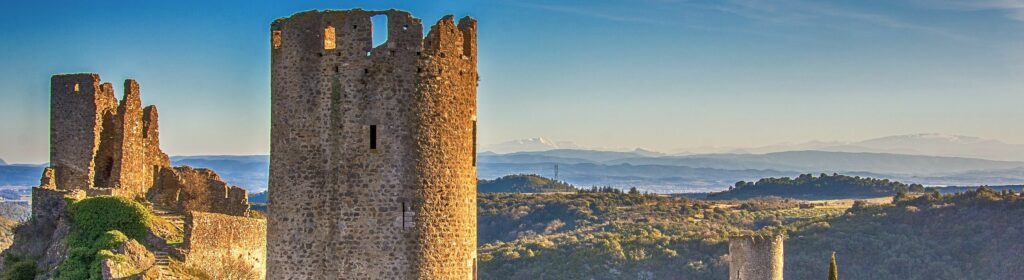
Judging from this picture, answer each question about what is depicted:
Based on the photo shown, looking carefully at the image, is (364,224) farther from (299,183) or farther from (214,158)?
(214,158)

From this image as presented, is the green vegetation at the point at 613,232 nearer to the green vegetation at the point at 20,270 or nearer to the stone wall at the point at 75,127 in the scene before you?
the stone wall at the point at 75,127

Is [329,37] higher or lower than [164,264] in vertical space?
higher

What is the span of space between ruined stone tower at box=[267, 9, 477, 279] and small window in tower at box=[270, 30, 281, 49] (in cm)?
12

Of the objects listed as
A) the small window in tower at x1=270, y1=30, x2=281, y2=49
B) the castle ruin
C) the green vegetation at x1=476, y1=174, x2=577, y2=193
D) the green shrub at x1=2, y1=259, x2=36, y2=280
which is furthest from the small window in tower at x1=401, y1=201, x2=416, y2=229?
the green vegetation at x1=476, y1=174, x2=577, y2=193

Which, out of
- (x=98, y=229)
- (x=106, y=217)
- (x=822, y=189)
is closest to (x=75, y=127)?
(x=106, y=217)

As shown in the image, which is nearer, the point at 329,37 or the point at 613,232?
the point at 329,37

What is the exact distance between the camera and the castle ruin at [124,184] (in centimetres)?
2644

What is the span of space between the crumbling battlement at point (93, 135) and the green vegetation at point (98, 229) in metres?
3.00

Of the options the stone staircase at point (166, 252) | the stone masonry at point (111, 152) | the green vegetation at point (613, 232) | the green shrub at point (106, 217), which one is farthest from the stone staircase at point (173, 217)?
the green vegetation at point (613, 232)

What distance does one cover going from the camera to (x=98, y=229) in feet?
83.6

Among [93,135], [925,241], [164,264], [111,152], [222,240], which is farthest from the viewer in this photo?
[925,241]

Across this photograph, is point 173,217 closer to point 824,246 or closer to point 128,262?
point 128,262

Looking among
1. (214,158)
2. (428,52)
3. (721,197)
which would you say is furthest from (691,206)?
(214,158)

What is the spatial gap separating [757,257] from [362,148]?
73.6ft
